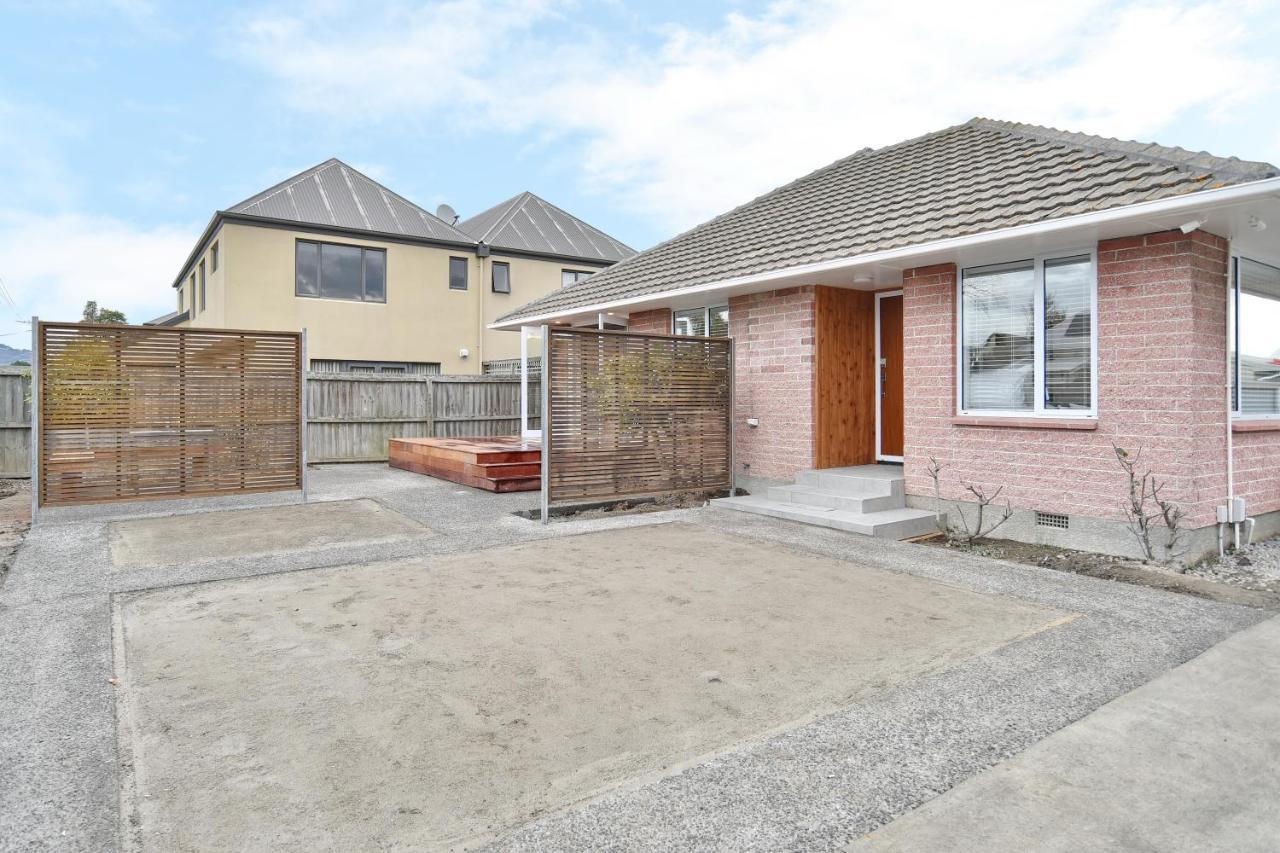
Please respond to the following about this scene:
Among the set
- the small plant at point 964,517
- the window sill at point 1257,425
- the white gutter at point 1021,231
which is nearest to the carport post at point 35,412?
the white gutter at point 1021,231

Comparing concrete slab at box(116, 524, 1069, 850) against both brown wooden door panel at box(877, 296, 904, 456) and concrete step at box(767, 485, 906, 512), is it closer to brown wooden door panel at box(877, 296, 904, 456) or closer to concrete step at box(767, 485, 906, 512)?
concrete step at box(767, 485, 906, 512)

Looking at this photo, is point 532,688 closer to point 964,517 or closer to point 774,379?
point 964,517

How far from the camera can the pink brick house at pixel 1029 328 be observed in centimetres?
599

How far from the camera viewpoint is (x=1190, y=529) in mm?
5977

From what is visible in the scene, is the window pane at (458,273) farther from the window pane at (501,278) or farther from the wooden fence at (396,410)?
the wooden fence at (396,410)

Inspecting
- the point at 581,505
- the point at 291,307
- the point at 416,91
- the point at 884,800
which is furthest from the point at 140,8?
the point at 884,800

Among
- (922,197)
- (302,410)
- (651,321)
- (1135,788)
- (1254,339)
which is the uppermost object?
(922,197)

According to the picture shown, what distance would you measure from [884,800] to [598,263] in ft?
73.9

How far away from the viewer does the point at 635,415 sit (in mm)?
8734

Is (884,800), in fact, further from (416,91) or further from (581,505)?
(416,91)

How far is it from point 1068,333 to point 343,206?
61.1ft

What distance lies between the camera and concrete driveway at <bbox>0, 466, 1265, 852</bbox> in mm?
2377

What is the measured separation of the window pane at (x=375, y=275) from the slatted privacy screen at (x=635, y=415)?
1322 cm

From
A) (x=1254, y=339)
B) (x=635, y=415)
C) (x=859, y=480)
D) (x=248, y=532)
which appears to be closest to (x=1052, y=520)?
(x=859, y=480)
